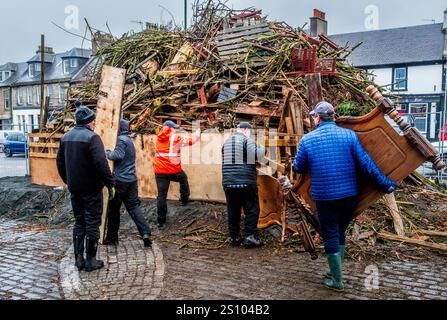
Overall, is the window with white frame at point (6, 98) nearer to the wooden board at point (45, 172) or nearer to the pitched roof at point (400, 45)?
the pitched roof at point (400, 45)

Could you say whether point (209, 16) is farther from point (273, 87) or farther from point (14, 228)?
point (14, 228)

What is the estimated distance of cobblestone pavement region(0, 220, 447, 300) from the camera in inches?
204

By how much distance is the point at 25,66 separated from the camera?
2076 inches

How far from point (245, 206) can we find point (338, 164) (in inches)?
88.8

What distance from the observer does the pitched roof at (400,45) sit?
34.7 metres

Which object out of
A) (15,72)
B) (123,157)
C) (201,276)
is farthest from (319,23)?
(15,72)

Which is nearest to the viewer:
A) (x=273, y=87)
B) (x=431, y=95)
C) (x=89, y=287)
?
(x=89, y=287)

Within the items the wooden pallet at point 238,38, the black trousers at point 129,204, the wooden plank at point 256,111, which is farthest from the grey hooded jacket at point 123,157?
the wooden pallet at point 238,38

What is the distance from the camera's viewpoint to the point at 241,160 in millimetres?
6832

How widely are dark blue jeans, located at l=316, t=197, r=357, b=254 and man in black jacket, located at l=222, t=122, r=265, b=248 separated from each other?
1850 millimetres

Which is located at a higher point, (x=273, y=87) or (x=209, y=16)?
(x=209, y=16)

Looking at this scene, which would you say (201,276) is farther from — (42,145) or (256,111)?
(42,145)

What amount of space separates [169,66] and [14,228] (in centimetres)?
530
